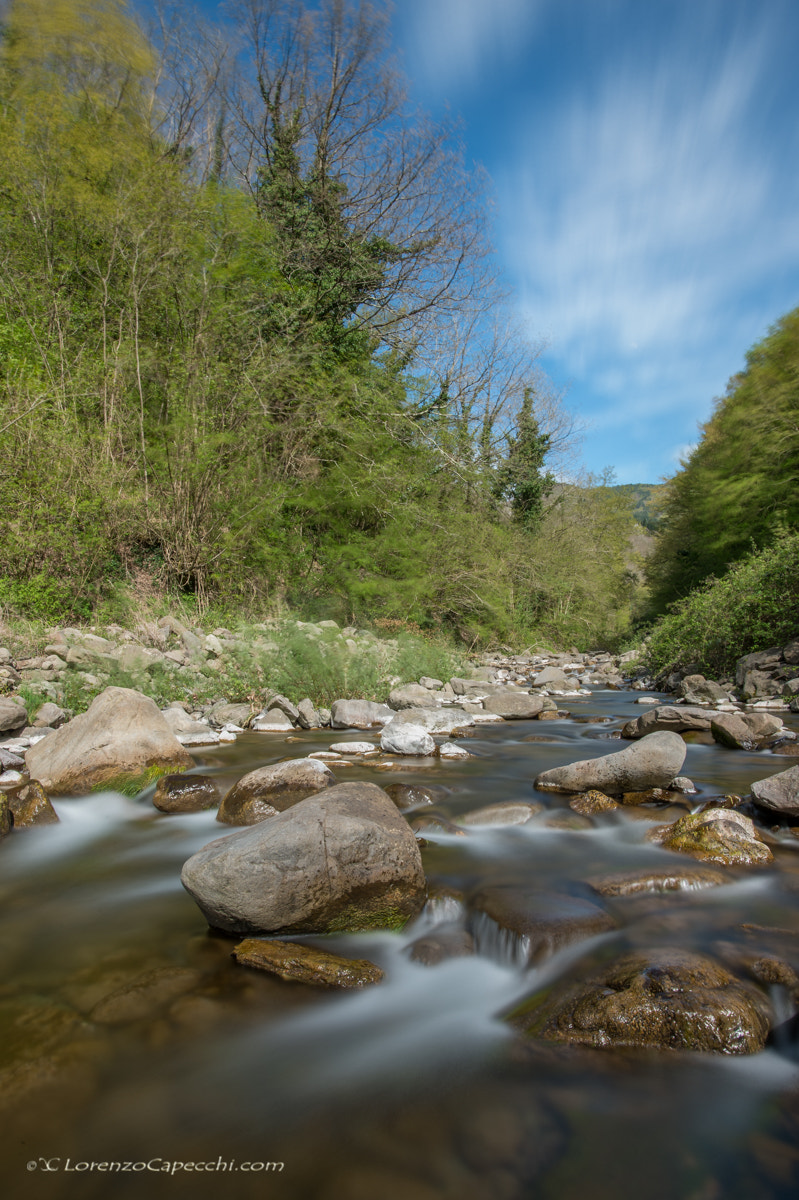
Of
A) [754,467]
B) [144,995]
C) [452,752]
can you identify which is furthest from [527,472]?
[144,995]

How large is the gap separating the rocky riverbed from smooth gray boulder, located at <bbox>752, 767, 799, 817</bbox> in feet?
0.05

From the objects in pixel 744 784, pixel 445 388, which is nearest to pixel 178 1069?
pixel 744 784

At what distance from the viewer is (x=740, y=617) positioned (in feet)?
32.9

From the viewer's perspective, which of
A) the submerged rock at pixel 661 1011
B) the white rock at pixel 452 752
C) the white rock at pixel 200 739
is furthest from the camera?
the white rock at pixel 200 739

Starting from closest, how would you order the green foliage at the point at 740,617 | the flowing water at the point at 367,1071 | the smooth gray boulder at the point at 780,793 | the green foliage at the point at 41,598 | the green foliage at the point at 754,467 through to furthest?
1. the flowing water at the point at 367,1071
2. the smooth gray boulder at the point at 780,793
3. the green foliage at the point at 41,598
4. the green foliage at the point at 740,617
5. the green foliage at the point at 754,467

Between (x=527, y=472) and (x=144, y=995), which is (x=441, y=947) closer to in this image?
(x=144, y=995)

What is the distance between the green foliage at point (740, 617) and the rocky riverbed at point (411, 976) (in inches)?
253

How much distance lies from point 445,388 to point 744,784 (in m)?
13.4

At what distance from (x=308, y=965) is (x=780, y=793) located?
2.91 metres

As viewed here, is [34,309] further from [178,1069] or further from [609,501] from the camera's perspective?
Answer: [609,501]

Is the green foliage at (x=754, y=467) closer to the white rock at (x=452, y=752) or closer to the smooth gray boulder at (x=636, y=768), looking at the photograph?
the white rock at (x=452, y=752)

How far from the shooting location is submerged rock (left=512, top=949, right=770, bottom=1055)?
6.09 ft

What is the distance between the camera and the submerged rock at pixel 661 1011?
1.86 meters

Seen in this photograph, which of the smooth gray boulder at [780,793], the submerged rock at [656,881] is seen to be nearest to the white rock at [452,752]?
the smooth gray boulder at [780,793]
